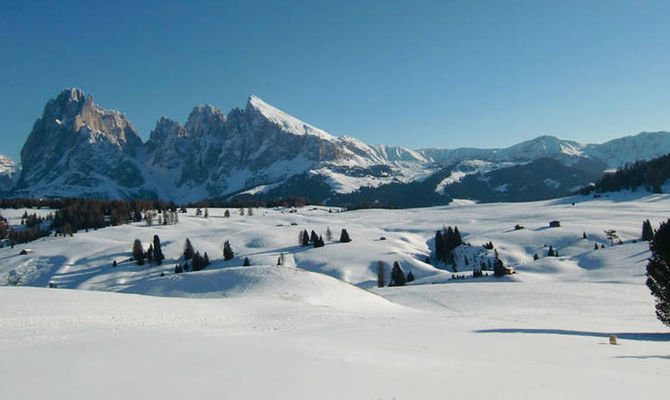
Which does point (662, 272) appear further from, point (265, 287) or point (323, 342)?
point (265, 287)

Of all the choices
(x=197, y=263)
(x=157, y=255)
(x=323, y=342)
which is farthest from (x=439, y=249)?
(x=323, y=342)

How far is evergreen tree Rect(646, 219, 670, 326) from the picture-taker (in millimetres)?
26062

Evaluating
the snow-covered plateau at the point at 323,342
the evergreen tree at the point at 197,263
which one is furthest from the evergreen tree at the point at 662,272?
the evergreen tree at the point at 197,263

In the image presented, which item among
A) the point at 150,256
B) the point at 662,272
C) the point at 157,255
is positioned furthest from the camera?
the point at 150,256

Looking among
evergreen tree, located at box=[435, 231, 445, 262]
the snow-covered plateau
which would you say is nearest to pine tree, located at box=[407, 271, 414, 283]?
evergreen tree, located at box=[435, 231, 445, 262]

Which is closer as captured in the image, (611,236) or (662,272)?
(662,272)

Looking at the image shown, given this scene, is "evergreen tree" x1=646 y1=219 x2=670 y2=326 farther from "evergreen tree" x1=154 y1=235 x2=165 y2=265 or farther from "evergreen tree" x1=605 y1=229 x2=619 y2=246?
"evergreen tree" x1=154 y1=235 x2=165 y2=265

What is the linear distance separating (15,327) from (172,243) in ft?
438

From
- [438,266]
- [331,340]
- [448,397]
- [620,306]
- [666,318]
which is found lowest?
[438,266]

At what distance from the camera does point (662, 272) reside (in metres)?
26.4

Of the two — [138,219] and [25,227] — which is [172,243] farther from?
[25,227]

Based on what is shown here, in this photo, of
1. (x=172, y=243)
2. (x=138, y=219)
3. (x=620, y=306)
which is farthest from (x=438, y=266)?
(x=138, y=219)

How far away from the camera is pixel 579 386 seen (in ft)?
37.1

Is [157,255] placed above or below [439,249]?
above
